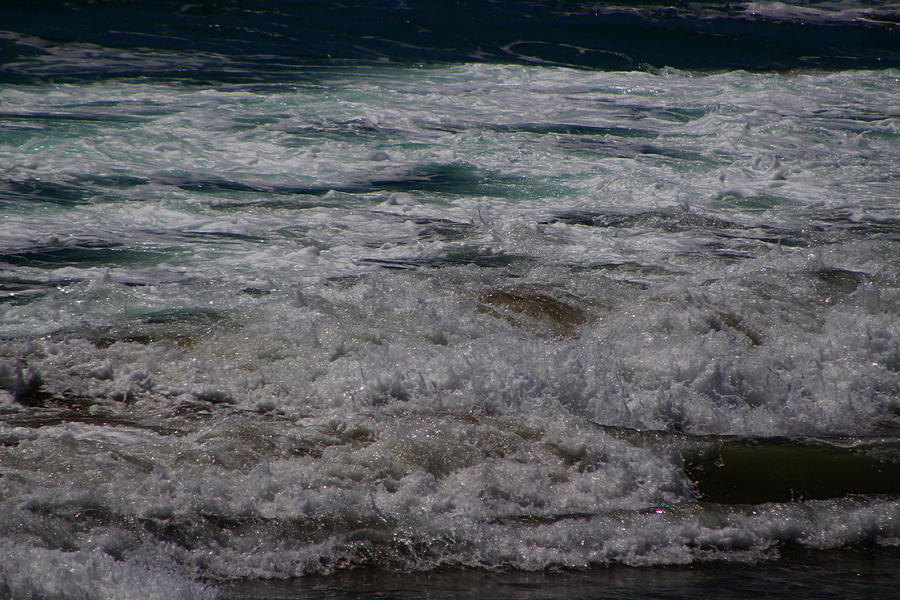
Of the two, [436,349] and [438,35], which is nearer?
[436,349]

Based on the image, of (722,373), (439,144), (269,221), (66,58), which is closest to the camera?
(722,373)

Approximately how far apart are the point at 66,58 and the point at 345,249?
9259mm

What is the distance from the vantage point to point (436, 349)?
5.22 metres

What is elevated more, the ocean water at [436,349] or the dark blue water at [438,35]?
the dark blue water at [438,35]

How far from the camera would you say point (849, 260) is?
24.1 ft

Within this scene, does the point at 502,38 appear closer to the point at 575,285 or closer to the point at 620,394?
the point at 575,285

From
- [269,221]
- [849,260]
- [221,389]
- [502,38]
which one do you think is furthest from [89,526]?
[502,38]

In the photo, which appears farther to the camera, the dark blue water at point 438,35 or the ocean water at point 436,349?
the dark blue water at point 438,35

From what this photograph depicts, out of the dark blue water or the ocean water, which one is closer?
the ocean water

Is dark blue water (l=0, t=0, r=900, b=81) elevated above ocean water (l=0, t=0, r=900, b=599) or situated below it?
above

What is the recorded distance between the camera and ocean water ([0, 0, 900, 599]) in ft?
11.3

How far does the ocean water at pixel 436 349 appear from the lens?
3.43m

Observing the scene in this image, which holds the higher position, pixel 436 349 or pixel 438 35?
pixel 438 35

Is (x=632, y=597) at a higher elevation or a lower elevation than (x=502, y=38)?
lower
